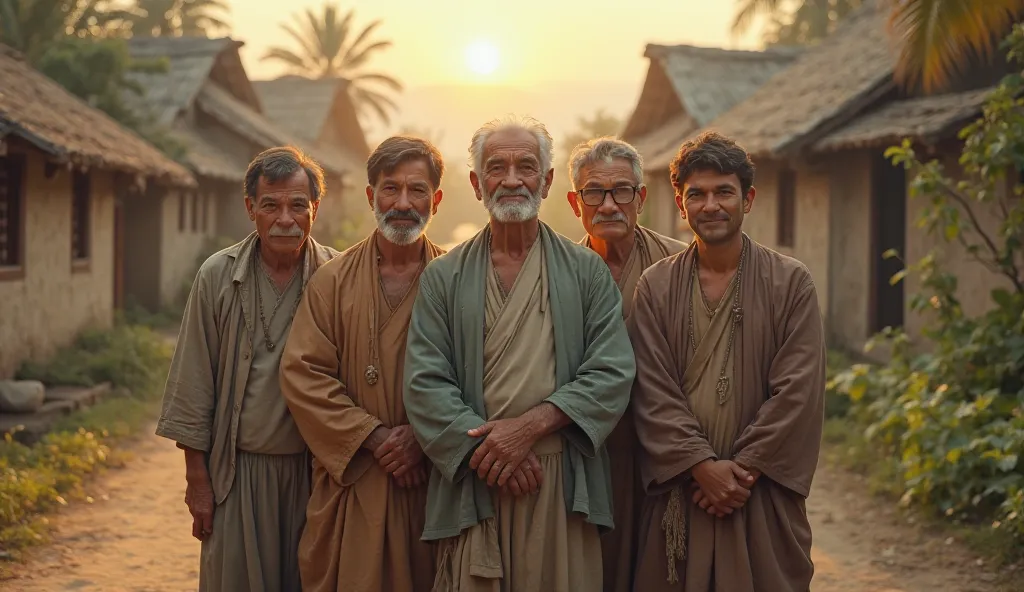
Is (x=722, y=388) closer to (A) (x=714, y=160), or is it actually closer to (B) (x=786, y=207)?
(A) (x=714, y=160)

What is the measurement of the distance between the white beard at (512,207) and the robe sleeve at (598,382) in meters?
0.35

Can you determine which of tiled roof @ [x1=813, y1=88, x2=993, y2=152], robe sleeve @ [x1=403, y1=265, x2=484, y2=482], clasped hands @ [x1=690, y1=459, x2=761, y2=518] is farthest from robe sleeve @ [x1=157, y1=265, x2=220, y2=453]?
tiled roof @ [x1=813, y1=88, x2=993, y2=152]

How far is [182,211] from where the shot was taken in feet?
59.3

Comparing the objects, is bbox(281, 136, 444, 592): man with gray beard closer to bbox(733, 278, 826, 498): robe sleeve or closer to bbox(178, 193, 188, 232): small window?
bbox(733, 278, 826, 498): robe sleeve

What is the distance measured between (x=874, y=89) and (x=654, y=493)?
8.59 metres

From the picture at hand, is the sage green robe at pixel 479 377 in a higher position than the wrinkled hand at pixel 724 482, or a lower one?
higher

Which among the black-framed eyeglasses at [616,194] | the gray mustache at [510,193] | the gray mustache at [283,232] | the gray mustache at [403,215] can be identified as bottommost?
the gray mustache at [283,232]

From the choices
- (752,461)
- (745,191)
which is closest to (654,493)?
(752,461)

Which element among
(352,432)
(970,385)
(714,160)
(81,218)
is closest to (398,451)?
(352,432)

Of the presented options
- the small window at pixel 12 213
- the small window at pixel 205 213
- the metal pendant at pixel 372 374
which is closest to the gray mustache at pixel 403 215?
the metal pendant at pixel 372 374

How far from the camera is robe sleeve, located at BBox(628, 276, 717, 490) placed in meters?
3.45

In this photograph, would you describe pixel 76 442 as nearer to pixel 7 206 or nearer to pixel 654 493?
pixel 7 206

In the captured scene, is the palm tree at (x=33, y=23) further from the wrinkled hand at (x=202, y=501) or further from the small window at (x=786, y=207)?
the wrinkled hand at (x=202, y=501)

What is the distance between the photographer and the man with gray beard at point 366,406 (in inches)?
140
